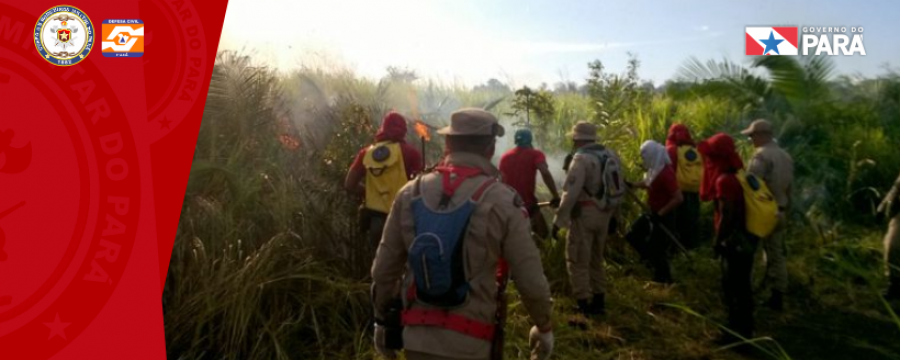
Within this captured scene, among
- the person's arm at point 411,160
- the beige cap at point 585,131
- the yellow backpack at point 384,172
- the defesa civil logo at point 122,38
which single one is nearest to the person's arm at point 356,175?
the yellow backpack at point 384,172

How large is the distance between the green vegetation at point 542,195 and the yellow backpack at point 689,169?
2.91ft

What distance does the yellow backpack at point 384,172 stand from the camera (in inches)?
193

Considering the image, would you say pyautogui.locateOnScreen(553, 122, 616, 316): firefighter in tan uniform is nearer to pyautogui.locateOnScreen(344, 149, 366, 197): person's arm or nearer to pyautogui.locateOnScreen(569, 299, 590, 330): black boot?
pyautogui.locateOnScreen(569, 299, 590, 330): black boot

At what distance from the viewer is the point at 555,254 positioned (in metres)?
6.23

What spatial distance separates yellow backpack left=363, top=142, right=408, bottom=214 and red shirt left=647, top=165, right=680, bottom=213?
257cm

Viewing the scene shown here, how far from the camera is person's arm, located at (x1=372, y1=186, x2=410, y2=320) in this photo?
2.76 m

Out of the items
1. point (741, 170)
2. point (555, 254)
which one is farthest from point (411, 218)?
point (555, 254)

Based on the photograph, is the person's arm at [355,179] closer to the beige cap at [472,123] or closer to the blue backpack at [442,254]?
the beige cap at [472,123]

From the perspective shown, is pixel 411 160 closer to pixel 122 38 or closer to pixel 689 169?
pixel 122 38

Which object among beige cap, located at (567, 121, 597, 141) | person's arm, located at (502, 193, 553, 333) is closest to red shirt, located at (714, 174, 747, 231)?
beige cap, located at (567, 121, 597, 141)

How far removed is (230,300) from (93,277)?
3.44 feet

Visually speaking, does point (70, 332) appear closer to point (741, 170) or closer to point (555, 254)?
point (555, 254)

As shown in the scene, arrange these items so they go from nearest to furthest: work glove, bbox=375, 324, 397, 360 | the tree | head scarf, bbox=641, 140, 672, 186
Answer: work glove, bbox=375, 324, 397, 360 → head scarf, bbox=641, 140, 672, 186 → the tree

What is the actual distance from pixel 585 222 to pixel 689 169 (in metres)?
1.93
